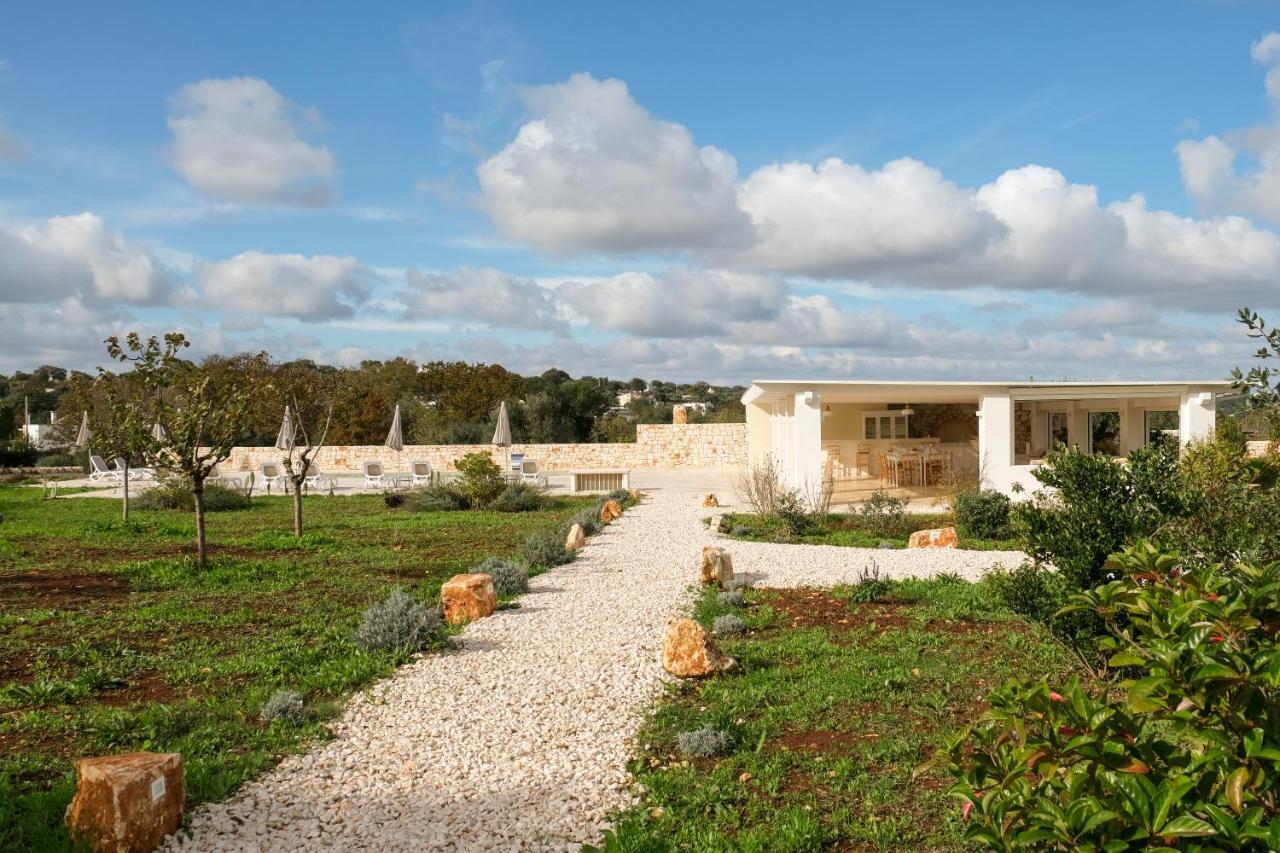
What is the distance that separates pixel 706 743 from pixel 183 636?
4.54 meters

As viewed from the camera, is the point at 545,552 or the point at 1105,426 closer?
the point at 545,552

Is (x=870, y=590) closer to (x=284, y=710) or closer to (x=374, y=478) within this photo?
(x=284, y=710)

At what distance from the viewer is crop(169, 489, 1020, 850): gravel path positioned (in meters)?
3.53

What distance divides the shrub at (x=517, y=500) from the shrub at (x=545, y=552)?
532cm

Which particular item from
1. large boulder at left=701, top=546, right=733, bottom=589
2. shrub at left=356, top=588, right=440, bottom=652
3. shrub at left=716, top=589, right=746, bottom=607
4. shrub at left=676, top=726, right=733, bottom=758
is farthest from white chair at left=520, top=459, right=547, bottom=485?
shrub at left=676, top=726, right=733, bottom=758

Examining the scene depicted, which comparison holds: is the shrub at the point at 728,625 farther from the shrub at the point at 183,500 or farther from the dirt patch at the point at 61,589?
the shrub at the point at 183,500

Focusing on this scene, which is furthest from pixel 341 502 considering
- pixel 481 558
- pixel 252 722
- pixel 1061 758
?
pixel 1061 758

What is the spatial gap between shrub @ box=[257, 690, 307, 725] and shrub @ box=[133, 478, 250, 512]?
43.0 feet

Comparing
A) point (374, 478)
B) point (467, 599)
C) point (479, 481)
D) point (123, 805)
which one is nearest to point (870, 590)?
point (467, 599)

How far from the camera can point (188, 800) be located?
372 cm

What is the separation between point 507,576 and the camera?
829cm

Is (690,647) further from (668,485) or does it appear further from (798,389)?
(668,485)

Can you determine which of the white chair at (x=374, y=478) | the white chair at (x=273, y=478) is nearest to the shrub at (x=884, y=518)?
the white chair at (x=374, y=478)

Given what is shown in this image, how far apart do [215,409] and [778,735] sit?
822cm
